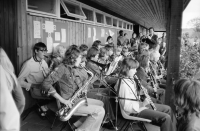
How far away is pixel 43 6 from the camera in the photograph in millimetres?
4484

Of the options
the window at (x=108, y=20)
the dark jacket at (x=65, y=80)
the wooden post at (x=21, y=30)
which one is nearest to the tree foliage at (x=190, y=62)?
the dark jacket at (x=65, y=80)

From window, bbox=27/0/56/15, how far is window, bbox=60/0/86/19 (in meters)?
0.35

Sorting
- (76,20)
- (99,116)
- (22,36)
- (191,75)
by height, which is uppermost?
(76,20)

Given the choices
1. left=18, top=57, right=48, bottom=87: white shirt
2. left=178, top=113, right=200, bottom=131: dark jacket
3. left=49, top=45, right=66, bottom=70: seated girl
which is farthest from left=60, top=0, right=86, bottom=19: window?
left=178, top=113, right=200, bottom=131: dark jacket

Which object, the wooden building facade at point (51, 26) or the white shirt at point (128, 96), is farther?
the wooden building facade at point (51, 26)

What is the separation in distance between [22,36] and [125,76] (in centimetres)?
217

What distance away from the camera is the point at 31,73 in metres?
3.65

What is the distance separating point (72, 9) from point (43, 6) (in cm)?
115

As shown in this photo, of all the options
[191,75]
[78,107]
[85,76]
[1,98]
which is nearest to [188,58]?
[191,75]

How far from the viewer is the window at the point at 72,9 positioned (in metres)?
4.99

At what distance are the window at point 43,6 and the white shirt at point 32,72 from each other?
1.11 metres

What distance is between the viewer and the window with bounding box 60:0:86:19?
16.4 feet

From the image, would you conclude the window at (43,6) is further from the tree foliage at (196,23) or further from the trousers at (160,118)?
the tree foliage at (196,23)

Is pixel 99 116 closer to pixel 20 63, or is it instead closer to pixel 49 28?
pixel 20 63
